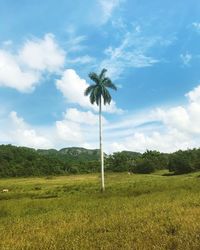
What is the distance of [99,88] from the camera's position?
235 ft

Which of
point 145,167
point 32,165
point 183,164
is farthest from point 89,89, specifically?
point 32,165

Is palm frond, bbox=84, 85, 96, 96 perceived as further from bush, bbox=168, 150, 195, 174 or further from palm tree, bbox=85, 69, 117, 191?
bush, bbox=168, 150, 195, 174

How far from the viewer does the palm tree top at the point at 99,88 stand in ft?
234

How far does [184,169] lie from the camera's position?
109438 millimetres

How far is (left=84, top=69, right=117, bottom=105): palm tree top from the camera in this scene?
234 ft

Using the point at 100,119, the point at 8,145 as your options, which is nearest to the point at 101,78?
the point at 100,119

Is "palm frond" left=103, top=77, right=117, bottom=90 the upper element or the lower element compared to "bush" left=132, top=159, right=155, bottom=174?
upper

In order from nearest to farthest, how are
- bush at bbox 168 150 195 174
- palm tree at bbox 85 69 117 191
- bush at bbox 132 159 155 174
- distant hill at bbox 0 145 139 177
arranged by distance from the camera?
palm tree at bbox 85 69 117 191 → bush at bbox 168 150 195 174 → bush at bbox 132 159 155 174 → distant hill at bbox 0 145 139 177

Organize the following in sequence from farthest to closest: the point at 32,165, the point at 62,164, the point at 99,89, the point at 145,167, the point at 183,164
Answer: the point at 62,164
the point at 32,165
the point at 145,167
the point at 183,164
the point at 99,89

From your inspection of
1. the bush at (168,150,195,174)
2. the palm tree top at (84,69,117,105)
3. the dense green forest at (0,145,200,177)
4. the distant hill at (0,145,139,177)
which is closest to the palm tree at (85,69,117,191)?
the palm tree top at (84,69,117,105)

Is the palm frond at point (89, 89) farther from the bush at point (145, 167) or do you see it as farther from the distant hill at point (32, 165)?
the distant hill at point (32, 165)

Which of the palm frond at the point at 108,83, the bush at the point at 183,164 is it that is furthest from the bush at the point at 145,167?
the palm frond at the point at 108,83

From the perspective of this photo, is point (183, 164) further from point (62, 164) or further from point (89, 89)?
point (62, 164)

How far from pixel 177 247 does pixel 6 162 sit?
144 m
